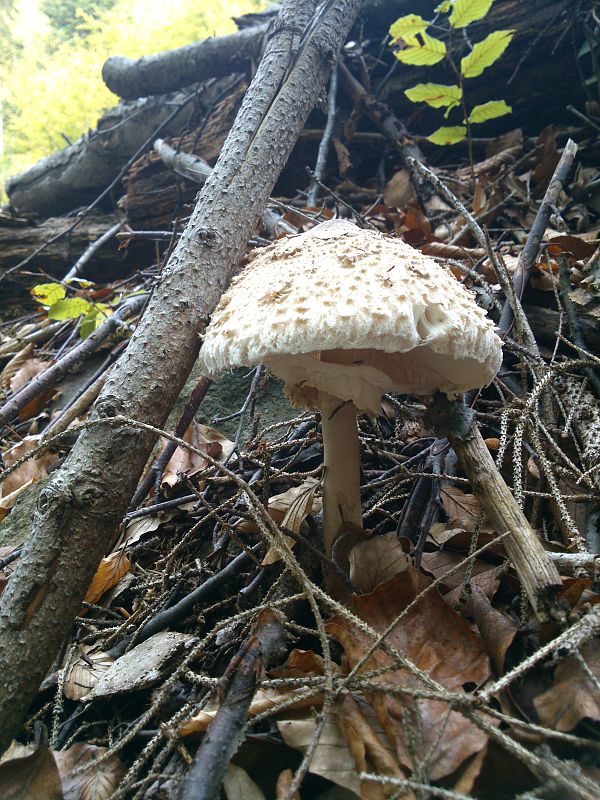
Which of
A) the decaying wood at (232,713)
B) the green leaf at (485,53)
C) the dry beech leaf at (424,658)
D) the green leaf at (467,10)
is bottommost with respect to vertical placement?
the dry beech leaf at (424,658)

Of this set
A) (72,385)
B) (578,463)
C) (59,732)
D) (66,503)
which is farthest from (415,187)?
(59,732)

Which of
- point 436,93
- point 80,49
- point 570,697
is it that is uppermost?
point 80,49

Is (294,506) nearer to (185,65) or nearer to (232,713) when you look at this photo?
(232,713)

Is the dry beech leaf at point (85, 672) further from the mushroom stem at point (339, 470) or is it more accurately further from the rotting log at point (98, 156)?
the rotting log at point (98, 156)

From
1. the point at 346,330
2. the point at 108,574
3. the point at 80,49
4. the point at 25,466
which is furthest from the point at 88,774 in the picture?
the point at 80,49

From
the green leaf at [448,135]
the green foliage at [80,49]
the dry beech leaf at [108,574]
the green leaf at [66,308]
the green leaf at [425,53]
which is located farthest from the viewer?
the green foliage at [80,49]

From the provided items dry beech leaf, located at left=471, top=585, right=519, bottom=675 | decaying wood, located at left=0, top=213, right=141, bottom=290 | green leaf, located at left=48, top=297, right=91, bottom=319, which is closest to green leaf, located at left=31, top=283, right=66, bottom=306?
green leaf, located at left=48, top=297, right=91, bottom=319

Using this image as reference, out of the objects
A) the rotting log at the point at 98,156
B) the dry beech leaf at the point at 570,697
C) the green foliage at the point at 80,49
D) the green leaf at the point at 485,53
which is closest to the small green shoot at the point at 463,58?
the green leaf at the point at 485,53

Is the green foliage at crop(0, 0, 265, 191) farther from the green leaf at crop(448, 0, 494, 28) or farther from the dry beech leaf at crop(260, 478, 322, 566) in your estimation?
the dry beech leaf at crop(260, 478, 322, 566)
